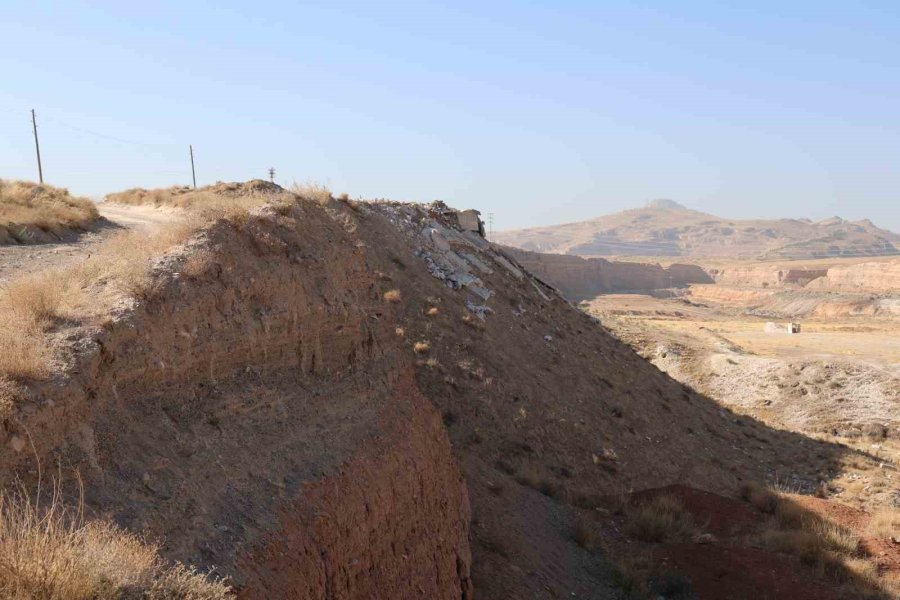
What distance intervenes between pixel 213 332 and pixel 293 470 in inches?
57.9

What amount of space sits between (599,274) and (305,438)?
324 feet

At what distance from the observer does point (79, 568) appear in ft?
10.5

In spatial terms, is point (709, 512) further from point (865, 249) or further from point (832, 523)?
point (865, 249)

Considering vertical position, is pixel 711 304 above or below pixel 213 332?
below

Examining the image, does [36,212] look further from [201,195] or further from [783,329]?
[783,329]

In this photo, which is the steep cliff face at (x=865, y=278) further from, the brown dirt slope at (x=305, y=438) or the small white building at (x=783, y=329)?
the brown dirt slope at (x=305, y=438)

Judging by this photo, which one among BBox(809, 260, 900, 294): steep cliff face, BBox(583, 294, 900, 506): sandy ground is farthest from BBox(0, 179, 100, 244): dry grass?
BBox(809, 260, 900, 294): steep cliff face

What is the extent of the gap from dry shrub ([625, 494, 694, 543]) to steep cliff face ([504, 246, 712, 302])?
70028mm

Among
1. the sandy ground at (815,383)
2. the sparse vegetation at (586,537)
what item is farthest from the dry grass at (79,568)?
the sandy ground at (815,383)

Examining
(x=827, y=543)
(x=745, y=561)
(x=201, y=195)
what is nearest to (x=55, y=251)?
(x=201, y=195)

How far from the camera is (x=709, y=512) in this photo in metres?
15.7

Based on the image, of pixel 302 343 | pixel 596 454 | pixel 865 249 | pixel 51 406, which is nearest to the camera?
pixel 51 406

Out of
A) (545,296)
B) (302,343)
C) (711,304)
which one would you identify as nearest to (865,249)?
(711,304)

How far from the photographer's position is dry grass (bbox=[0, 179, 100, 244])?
12555 mm
